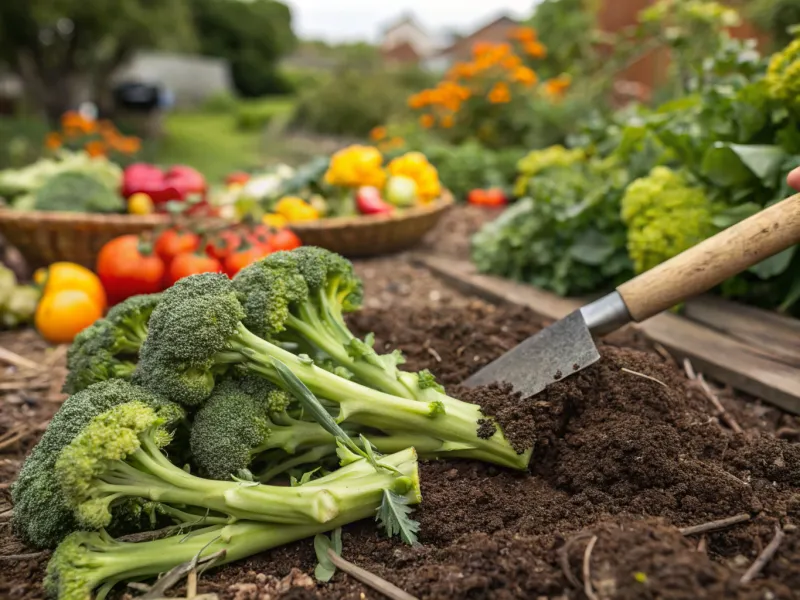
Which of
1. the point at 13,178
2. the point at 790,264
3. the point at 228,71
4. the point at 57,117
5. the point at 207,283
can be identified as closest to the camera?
the point at 207,283

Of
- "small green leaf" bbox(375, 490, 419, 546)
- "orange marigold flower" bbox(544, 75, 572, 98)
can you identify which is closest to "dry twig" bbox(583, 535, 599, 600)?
"small green leaf" bbox(375, 490, 419, 546)

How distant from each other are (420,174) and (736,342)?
9.74 ft

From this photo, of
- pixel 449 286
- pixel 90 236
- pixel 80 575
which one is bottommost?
pixel 449 286

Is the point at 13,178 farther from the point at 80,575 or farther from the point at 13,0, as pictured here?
the point at 13,0

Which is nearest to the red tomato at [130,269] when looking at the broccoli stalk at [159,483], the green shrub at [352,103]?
the broccoli stalk at [159,483]

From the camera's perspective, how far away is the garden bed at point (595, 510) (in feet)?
4.84

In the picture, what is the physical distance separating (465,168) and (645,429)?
5.26 m

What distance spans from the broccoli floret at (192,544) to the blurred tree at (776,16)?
6977 mm

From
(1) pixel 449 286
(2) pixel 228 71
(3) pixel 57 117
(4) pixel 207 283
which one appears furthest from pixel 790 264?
(2) pixel 228 71

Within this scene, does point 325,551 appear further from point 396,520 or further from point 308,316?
point 308,316

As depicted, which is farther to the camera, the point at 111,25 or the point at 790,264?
the point at 111,25

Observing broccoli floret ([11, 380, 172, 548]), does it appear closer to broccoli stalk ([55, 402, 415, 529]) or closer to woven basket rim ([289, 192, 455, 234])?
broccoli stalk ([55, 402, 415, 529])

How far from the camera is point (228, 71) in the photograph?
39.8 m

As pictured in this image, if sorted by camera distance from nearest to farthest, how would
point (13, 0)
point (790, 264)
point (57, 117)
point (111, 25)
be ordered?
1. point (790, 264)
2. point (13, 0)
3. point (111, 25)
4. point (57, 117)
